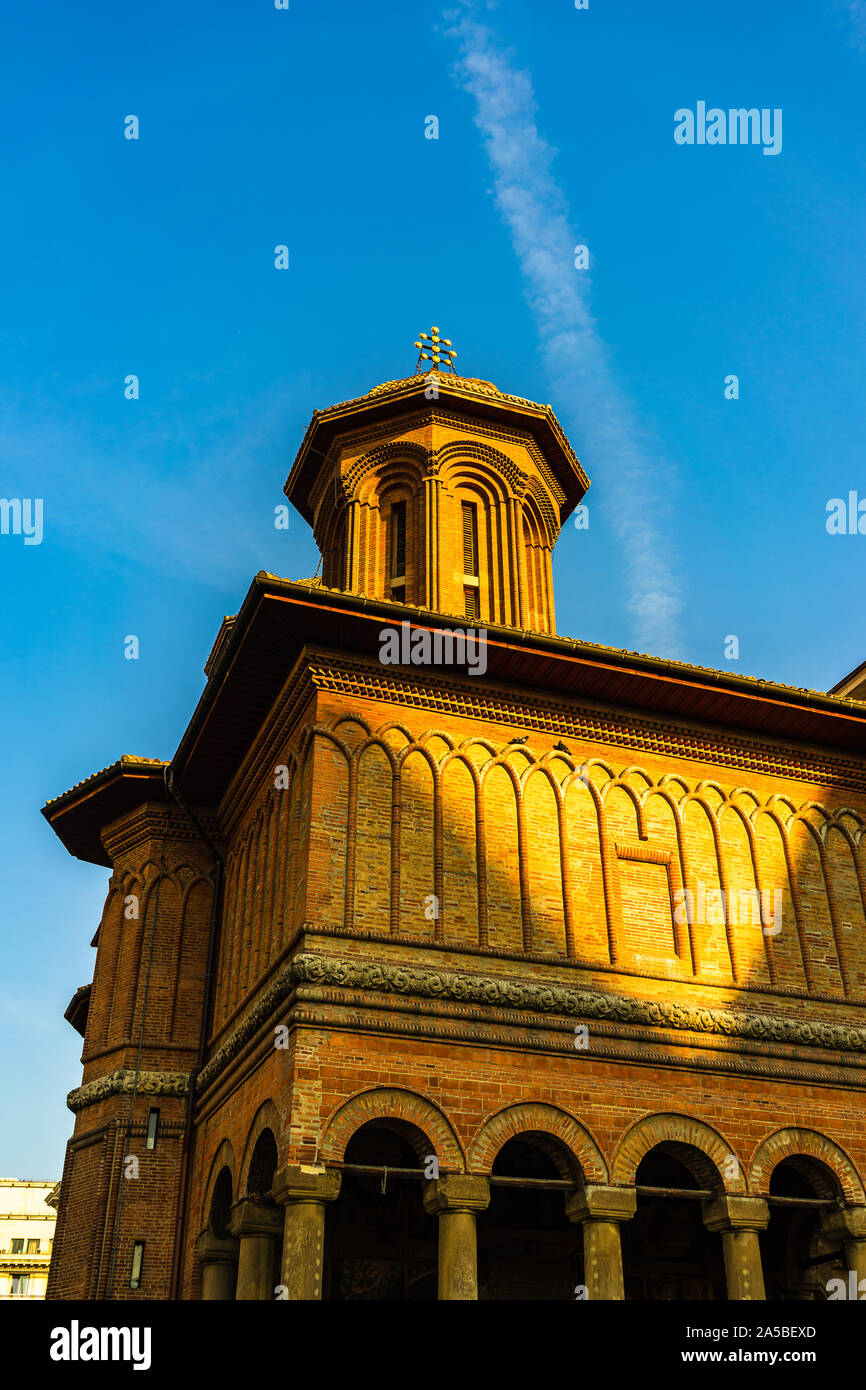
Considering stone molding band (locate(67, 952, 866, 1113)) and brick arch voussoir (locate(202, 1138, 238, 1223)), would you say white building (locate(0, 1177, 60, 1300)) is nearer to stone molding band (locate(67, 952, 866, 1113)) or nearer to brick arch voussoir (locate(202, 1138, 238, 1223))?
brick arch voussoir (locate(202, 1138, 238, 1223))

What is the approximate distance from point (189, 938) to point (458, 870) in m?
5.70

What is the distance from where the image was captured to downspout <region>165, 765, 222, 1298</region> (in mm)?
16312

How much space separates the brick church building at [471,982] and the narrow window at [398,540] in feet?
15.4

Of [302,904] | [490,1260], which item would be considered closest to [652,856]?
[302,904]

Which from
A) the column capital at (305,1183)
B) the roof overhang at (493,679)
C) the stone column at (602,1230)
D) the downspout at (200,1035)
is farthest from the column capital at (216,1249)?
the roof overhang at (493,679)

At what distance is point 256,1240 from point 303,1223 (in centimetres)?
195

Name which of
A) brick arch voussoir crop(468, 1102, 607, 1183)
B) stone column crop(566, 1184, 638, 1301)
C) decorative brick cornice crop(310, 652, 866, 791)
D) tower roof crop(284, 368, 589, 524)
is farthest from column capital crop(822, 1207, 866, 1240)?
tower roof crop(284, 368, 589, 524)

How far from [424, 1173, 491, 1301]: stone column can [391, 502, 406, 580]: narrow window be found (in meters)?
10.5

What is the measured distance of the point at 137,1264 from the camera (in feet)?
53.1

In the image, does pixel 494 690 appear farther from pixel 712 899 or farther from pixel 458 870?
pixel 712 899

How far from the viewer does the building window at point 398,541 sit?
20.8 metres

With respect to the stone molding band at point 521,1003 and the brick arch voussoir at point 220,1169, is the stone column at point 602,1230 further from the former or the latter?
the brick arch voussoir at point 220,1169

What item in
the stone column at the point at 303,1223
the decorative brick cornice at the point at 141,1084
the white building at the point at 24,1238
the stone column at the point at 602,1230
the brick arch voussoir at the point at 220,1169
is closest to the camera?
the stone column at the point at 303,1223

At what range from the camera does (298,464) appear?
23.0 meters
